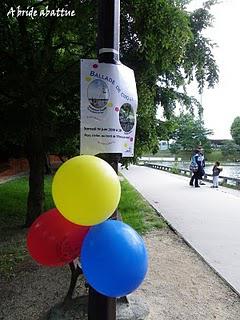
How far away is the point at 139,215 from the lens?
33.3ft

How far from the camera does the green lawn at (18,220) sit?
6363mm

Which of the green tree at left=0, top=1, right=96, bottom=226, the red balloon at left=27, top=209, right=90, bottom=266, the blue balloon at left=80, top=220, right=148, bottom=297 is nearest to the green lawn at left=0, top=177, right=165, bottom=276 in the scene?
the green tree at left=0, top=1, right=96, bottom=226

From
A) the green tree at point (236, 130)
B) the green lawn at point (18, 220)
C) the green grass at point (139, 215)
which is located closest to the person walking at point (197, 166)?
the green lawn at point (18, 220)

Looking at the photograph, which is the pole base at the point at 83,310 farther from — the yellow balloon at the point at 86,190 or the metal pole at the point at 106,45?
the yellow balloon at the point at 86,190

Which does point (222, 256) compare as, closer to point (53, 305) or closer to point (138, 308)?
point (138, 308)

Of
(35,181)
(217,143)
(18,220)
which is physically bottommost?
(217,143)

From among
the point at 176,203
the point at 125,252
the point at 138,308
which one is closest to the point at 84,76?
the point at 125,252

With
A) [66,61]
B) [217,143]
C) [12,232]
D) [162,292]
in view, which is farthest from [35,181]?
[217,143]

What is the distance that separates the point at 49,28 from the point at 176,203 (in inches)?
272

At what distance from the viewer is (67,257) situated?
3.31 meters

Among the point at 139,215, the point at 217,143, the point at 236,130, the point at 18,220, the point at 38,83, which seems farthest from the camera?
the point at 236,130

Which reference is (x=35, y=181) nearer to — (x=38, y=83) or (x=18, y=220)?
(x=18, y=220)

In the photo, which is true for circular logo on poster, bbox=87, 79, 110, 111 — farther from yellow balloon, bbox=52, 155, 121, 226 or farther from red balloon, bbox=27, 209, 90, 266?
red balloon, bbox=27, 209, 90, 266

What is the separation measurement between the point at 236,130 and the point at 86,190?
235ft
